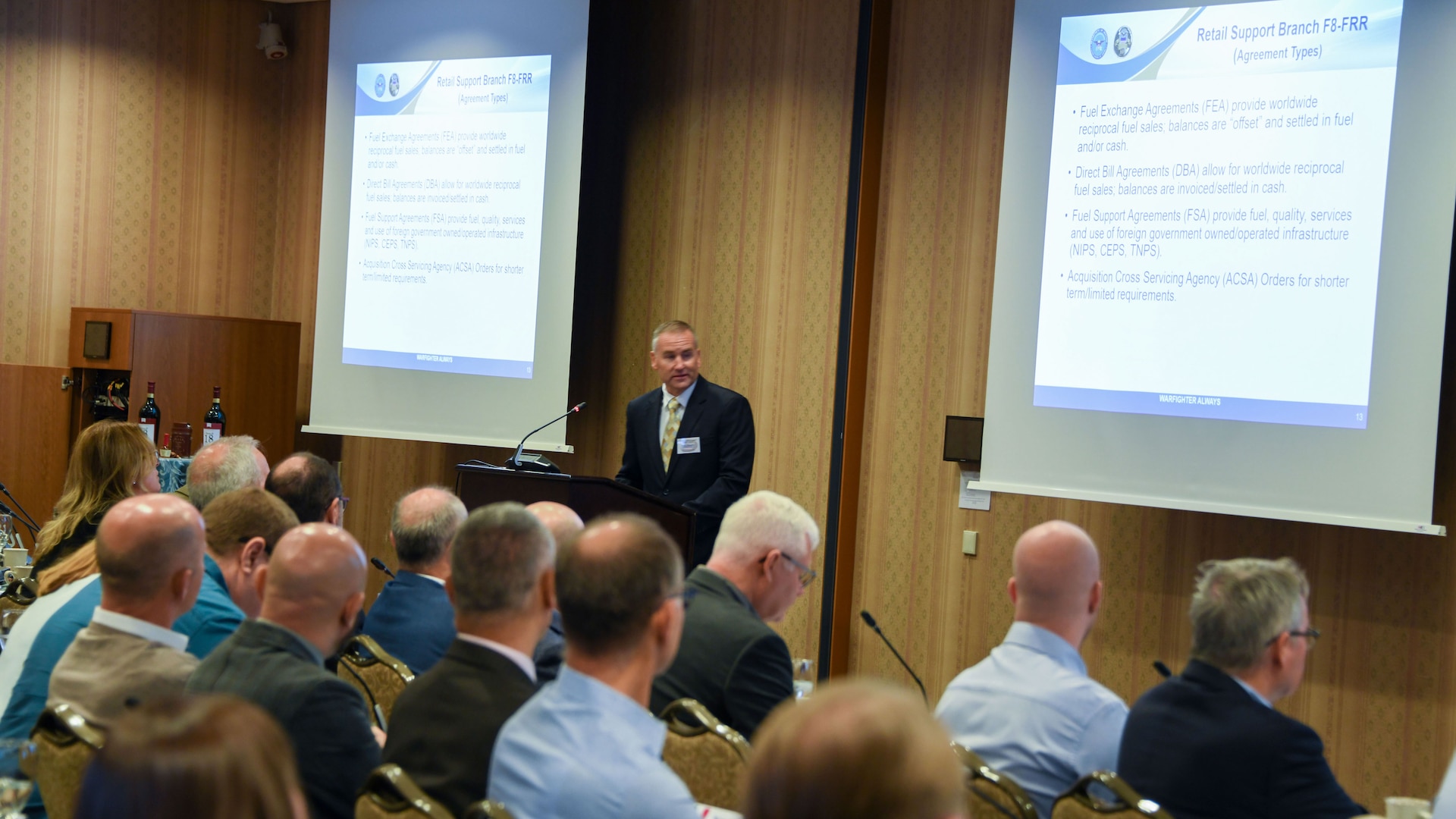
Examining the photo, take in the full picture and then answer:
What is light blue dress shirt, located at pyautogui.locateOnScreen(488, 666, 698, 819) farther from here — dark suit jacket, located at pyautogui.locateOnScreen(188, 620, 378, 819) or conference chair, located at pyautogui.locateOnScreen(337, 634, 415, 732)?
conference chair, located at pyautogui.locateOnScreen(337, 634, 415, 732)

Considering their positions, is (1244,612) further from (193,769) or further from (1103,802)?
(193,769)

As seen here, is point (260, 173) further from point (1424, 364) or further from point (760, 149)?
point (1424, 364)

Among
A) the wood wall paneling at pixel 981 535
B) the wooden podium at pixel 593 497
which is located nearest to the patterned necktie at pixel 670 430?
the wooden podium at pixel 593 497

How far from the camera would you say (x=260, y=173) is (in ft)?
24.2

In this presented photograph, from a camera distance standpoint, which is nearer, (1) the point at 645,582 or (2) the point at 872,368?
(1) the point at 645,582

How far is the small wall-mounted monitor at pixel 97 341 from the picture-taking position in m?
6.37

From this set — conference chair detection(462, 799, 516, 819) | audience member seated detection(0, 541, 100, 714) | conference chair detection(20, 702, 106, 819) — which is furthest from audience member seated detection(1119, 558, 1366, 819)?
audience member seated detection(0, 541, 100, 714)

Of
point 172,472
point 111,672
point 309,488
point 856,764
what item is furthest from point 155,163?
point 856,764

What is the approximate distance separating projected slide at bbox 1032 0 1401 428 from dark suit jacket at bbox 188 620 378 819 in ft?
11.5

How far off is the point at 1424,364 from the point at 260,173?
→ 20.3ft

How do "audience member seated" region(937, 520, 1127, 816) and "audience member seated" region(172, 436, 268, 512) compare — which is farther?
"audience member seated" region(172, 436, 268, 512)

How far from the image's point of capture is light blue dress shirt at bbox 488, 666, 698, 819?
64.0 inches

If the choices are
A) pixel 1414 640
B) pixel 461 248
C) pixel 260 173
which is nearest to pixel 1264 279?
pixel 1414 640

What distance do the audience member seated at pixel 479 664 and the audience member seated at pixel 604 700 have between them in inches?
4.3
